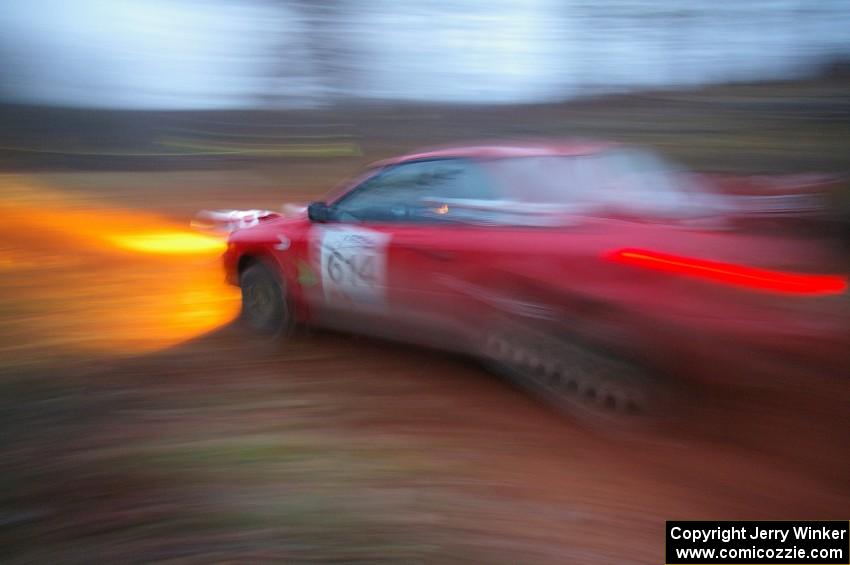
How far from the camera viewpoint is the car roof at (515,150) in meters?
4.39

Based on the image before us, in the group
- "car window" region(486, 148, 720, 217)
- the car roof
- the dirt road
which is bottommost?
the dirt road

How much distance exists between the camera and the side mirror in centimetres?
500

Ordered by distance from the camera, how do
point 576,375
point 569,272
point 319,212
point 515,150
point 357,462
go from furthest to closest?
point 319,212 < point 515,150 < point 576,375 < point 569,272 < point 357,462

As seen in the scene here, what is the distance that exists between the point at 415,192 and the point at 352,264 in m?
0.60

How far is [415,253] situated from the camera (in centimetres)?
435

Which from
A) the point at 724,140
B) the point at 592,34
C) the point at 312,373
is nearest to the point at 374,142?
the point at 592,34

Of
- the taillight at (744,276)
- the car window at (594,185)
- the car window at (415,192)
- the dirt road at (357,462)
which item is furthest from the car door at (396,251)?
the taillight at (744,276)

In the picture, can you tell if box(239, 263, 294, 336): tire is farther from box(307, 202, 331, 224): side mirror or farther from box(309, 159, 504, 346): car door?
box(307, 202, 331, 224): side mirror

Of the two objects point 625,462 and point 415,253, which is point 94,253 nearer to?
point 415,253

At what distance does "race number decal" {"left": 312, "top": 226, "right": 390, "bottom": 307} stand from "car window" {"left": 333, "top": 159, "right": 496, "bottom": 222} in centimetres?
13

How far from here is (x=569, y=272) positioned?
3676 mm

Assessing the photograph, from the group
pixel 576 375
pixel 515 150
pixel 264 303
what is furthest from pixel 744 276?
pixel 264 303

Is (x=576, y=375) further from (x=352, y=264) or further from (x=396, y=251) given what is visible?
(x=352, y=264)

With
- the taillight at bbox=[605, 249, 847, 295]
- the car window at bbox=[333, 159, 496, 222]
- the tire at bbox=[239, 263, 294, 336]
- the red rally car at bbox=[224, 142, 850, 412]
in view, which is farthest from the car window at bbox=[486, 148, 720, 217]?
the tire at bbox=[239, 263, 294, 336]
